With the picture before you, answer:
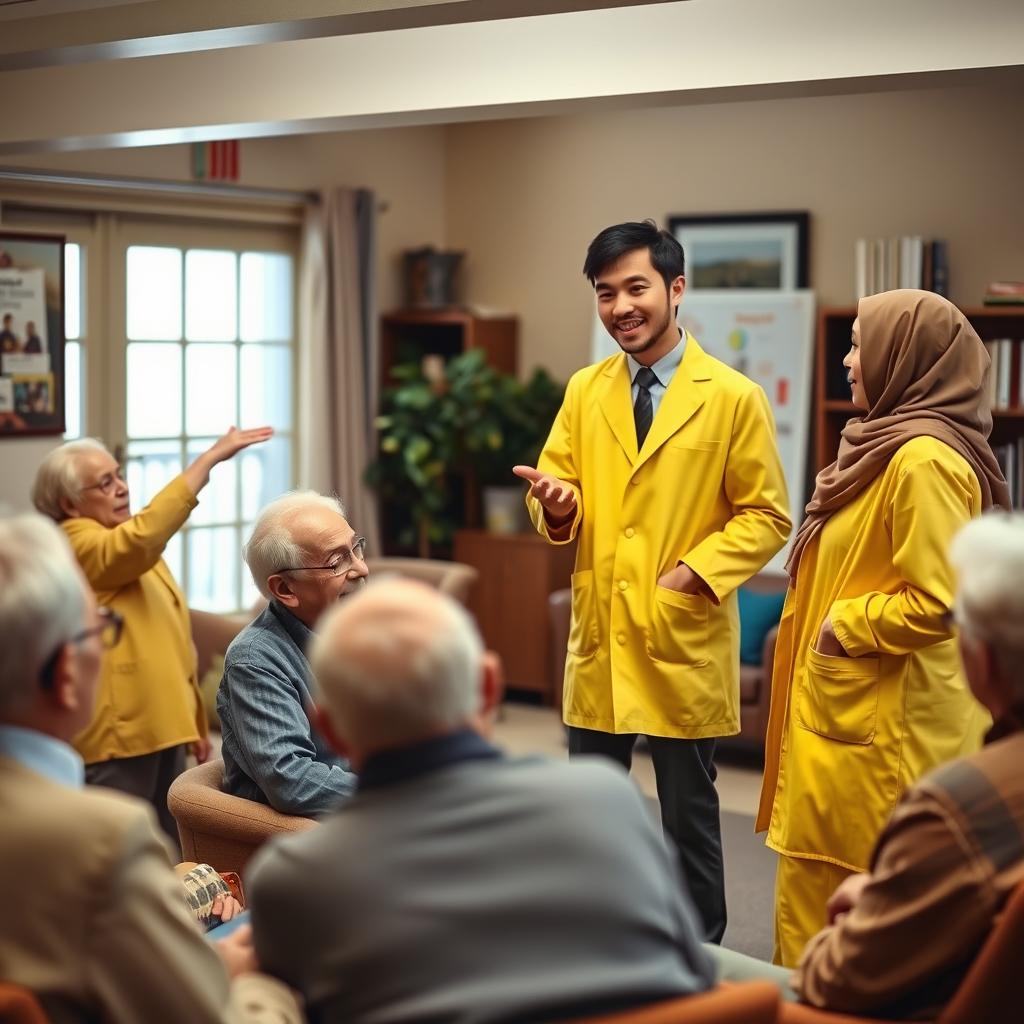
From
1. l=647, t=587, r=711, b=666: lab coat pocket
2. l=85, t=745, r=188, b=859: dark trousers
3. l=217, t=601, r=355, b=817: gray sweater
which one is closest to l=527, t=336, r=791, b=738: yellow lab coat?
l=647, t=587, r=711, b=666: lab coat pocket

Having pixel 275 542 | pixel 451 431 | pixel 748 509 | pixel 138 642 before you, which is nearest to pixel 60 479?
pixel 138 642

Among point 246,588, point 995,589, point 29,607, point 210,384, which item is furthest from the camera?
point 246,588

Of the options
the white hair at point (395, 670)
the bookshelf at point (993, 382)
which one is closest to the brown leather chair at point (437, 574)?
the bookshelf at point (993, 382)

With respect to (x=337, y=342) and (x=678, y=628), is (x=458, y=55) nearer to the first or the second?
(x=678, y=628)

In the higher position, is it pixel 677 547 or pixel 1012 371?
pixel 1012 371

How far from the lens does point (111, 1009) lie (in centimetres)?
155

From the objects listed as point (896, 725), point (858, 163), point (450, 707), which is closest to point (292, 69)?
point (896, 725)

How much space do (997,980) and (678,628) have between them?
155cm

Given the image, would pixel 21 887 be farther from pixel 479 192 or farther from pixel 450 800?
pixel 479 192

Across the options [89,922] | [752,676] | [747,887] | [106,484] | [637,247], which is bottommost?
[747,887]

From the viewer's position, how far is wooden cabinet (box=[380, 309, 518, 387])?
7090mm

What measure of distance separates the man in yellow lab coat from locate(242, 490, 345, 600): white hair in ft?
1.67

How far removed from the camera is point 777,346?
6426 mm

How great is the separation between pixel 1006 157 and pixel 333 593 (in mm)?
4286
